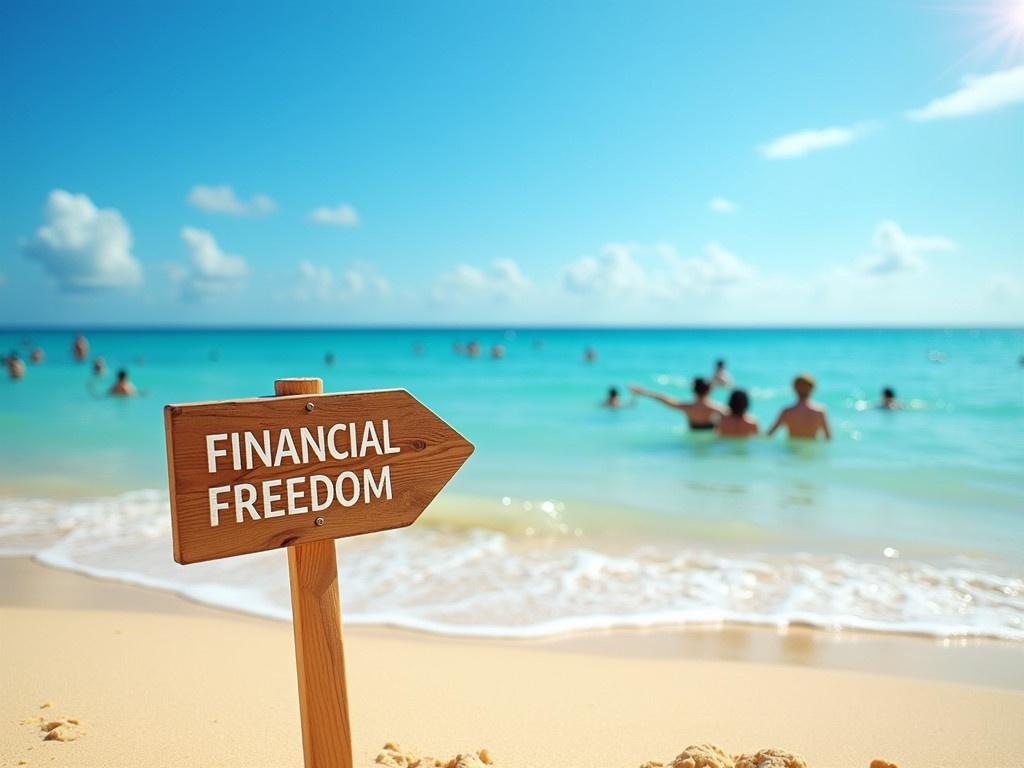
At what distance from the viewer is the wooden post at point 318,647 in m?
2.00

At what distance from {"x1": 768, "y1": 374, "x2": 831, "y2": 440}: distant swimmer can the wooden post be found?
10406 mm

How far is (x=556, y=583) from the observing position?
17.0 feet

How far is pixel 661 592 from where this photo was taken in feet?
16.3

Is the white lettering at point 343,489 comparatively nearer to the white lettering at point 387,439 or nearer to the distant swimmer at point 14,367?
the white lettering at point 387,439

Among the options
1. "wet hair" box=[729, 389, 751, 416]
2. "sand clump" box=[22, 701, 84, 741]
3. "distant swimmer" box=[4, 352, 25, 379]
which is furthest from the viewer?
"distant swimmer" box=[4, 352, 25, 379]

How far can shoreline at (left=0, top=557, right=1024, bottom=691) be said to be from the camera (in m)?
3.83

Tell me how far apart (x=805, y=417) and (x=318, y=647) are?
1077cm

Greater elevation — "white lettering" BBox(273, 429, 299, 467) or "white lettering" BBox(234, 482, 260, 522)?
"white lettering" BBox(273, 429, 299, 467)

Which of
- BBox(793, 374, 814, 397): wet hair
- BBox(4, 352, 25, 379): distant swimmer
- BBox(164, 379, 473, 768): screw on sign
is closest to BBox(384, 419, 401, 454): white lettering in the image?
BBox(164, 379, 473, 768): screw on sign

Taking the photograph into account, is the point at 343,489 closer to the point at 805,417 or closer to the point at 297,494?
the point at 297,494

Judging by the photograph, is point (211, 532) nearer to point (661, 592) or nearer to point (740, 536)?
point (661, 592)

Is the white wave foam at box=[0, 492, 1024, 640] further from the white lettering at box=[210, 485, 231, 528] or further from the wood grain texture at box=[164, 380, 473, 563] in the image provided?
the white lettering at box=[210, 485, 231, 528]

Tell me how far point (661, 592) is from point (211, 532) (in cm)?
373

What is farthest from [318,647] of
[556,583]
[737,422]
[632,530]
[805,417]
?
[805,417]
